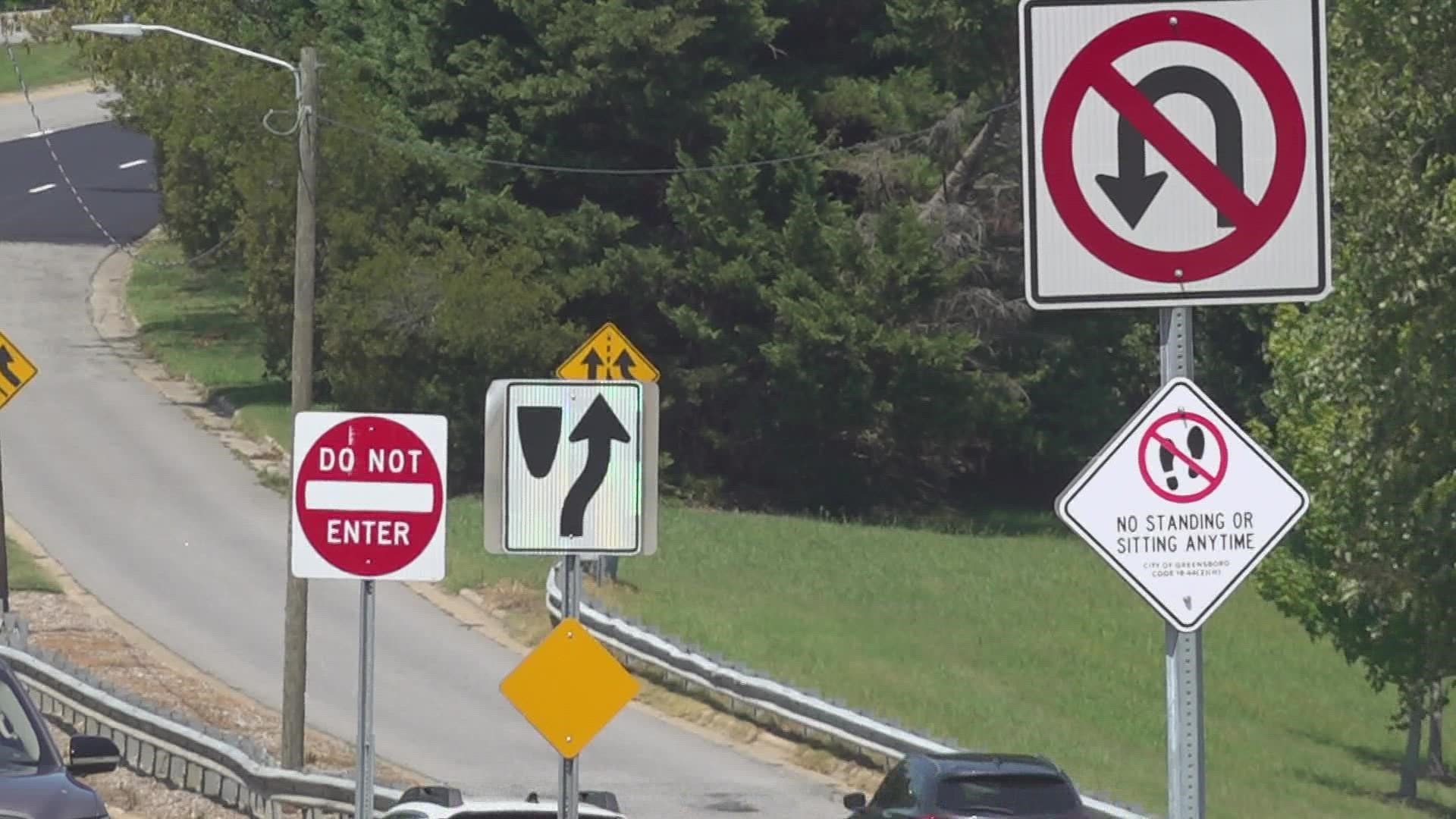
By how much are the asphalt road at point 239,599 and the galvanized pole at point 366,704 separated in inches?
465

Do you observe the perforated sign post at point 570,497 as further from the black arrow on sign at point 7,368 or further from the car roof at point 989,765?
the black arrow on sign at point 7,368

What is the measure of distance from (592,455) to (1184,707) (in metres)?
4.58

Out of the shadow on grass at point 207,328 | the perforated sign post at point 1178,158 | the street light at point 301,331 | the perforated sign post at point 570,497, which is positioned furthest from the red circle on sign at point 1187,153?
the shadow on grass at point 207,328

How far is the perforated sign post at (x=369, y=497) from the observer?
10.6 m

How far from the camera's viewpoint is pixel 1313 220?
5582 mm

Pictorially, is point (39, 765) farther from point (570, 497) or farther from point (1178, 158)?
point (1178, 158)

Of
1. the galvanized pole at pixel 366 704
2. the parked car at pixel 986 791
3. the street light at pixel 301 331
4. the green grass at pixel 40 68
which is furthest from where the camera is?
the green grass at pixel 40 68

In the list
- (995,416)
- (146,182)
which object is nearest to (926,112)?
(995,416)

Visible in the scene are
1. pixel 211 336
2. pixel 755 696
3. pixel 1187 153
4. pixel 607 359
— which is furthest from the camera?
pixel 211 336

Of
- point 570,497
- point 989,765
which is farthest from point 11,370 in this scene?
point 570,497

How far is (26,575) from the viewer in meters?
33.3

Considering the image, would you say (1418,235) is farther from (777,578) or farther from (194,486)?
(194,486)

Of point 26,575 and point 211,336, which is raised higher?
point 211,336

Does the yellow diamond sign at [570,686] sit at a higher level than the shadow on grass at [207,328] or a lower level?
lower
